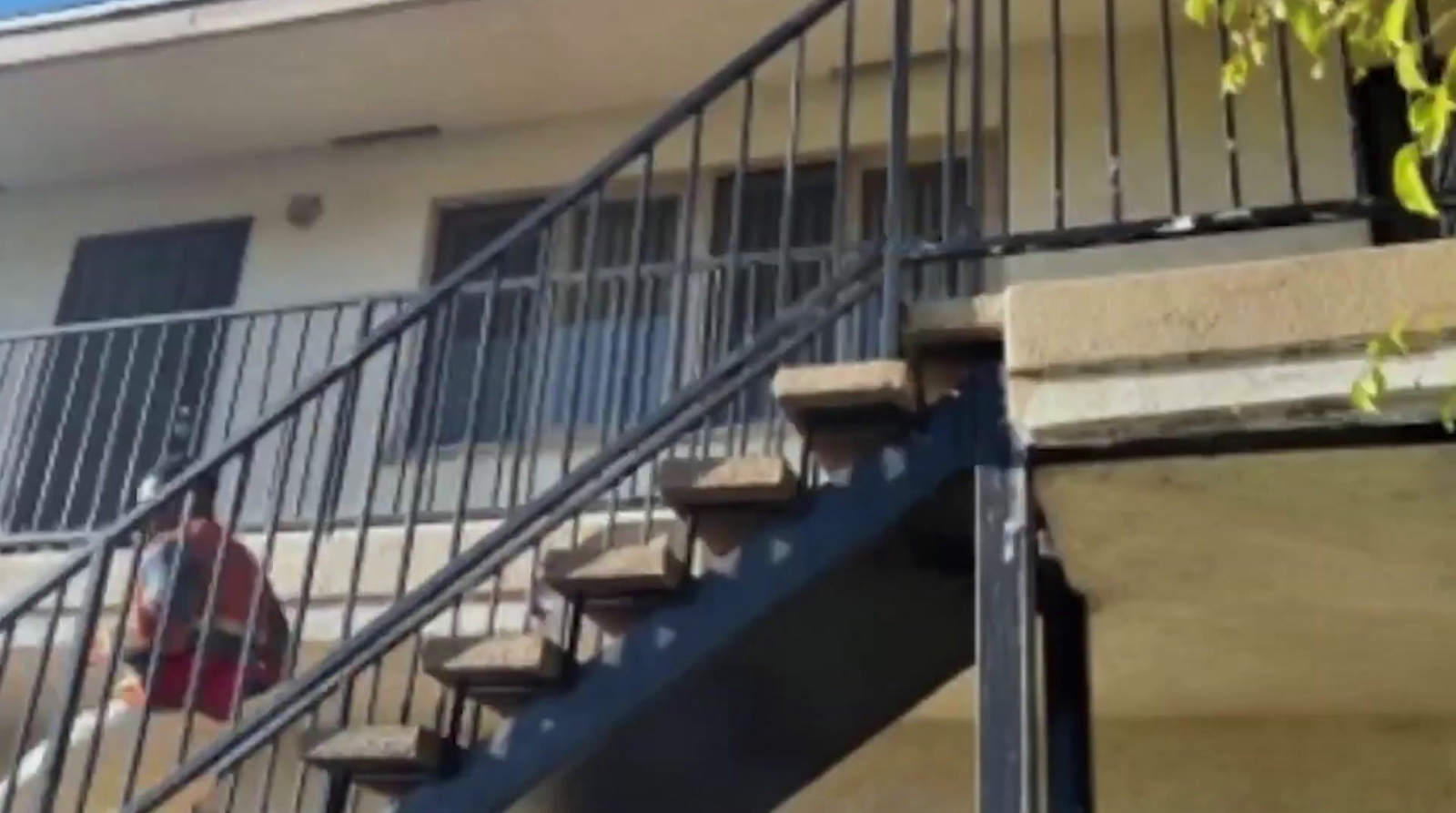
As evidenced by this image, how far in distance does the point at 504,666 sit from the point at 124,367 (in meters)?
5.22

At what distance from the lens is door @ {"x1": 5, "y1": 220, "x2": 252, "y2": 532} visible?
7.83 meters

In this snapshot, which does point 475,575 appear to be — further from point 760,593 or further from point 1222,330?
point 1222,330

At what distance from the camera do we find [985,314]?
381cm

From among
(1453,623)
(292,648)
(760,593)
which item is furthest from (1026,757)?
(292,648)

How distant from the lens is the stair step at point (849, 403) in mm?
3682

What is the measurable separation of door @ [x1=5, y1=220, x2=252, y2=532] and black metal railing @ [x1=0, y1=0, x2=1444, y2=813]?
0.03 m

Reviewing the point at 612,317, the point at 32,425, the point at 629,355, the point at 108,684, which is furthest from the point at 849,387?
the point at 32,425

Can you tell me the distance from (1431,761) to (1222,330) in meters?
2.57

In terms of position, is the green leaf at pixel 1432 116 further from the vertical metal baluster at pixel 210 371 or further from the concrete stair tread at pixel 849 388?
the vertical metal baluster at pixel 210 371

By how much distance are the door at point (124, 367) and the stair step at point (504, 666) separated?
4.06m

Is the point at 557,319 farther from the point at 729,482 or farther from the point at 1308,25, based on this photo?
the point at 1308,25

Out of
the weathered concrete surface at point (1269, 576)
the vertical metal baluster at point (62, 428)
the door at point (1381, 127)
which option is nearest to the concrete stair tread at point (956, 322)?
the weathered concrete surface at point (1269, 576)

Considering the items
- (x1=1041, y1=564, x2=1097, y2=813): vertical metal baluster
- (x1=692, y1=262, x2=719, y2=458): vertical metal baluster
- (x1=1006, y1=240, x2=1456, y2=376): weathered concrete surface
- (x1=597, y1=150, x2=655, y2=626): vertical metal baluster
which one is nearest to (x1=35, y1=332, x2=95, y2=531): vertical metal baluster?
(x1=597, y1=150, x2=655, y2=626): vertical metal baluster

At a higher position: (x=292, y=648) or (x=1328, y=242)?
(x=1328, y=242)
